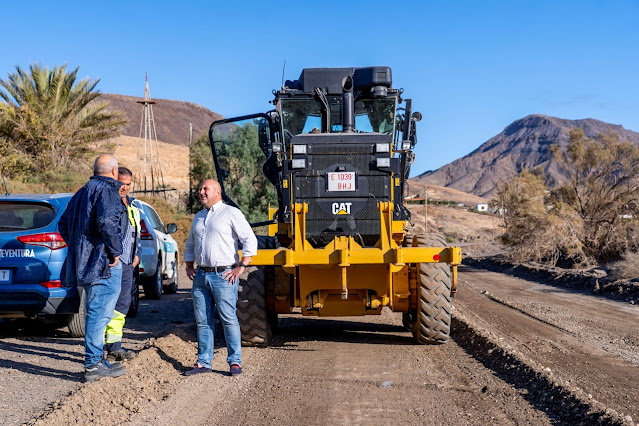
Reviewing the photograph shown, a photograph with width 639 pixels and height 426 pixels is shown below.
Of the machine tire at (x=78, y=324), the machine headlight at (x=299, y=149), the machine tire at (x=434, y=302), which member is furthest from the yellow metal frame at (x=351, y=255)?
the machine tire at (x=78, y=324)

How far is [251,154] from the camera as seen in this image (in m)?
9.34

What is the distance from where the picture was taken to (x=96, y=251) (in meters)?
6.52

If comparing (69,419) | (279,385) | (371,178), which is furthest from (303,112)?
(69,419)

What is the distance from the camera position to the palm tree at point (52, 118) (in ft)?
87.2

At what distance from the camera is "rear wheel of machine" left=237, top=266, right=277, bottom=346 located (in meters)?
8.45

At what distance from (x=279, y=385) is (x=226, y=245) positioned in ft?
5.01

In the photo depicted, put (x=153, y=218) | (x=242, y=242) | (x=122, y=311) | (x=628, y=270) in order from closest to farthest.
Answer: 1. (x=242, y=242)
2. (x=122, y=311)
3. (x=153, y=218)
4. (x=628, y=270)

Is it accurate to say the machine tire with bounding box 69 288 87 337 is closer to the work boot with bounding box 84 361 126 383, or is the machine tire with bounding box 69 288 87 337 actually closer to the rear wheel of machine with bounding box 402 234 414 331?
the work boot with bounding box 84 361 126 383

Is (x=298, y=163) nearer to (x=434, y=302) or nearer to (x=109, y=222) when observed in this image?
(x=434, y=302)

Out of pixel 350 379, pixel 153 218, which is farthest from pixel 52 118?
pixel 350 379

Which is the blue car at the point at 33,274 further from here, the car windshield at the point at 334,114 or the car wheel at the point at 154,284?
the car wheel at the point at 154,284

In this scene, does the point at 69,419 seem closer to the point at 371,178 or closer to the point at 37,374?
the point at 37,374

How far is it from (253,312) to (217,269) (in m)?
1.73

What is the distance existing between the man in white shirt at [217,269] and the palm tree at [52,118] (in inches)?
884
